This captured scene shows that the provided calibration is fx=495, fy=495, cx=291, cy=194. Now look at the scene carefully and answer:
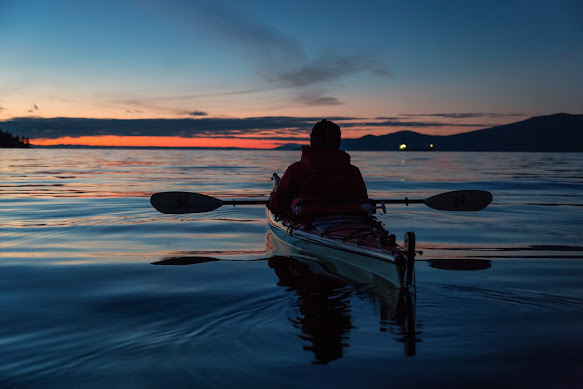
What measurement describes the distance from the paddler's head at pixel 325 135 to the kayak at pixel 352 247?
118cm

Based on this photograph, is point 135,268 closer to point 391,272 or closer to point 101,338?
point 101,338

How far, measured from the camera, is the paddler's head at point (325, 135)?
783 cm

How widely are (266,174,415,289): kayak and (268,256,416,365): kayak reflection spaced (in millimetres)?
141

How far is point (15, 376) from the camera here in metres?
3.86

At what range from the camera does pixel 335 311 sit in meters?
5.46

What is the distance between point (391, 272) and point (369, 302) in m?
0.61

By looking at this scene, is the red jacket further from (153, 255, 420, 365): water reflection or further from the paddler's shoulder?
(153, 255, 420, 365): water reflection

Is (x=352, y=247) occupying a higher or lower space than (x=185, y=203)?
lower

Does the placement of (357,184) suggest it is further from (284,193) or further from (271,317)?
(271,317)

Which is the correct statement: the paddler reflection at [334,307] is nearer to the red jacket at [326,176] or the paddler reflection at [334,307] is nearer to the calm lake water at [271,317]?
the calm lake water at [271,317]

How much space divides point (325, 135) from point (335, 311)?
3.25 m

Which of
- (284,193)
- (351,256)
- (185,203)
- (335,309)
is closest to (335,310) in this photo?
(335,309)

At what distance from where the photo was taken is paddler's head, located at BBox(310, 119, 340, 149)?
783 cm

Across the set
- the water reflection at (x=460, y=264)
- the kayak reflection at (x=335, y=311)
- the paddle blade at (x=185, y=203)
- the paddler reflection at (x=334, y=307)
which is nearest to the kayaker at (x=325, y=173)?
the paddler reflection at (x=334, y=307)
